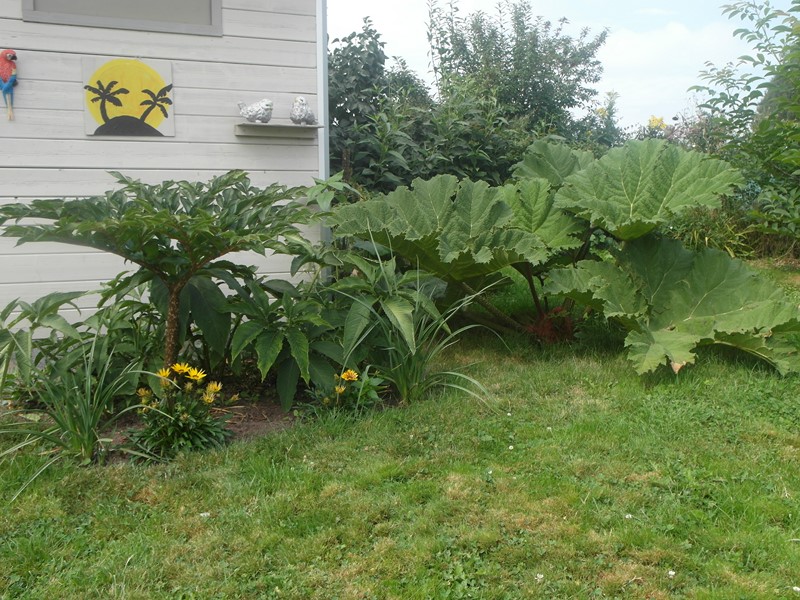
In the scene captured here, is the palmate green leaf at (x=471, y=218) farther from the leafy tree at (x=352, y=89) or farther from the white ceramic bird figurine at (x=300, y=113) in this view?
the leafy tree at (x=352, y=89)

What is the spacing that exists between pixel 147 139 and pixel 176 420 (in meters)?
2.05

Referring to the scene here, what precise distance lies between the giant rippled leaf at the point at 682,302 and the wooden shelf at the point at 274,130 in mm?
1875

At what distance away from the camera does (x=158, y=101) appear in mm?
4586

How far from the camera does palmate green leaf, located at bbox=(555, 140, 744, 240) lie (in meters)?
4.22

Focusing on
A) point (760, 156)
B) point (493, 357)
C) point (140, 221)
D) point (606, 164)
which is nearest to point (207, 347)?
point (140, 221)

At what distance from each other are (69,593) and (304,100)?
3.35m

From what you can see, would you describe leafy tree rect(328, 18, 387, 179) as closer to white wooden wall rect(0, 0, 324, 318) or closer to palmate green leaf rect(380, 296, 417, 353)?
white wooden wall rect(0, 0, 324, 318)

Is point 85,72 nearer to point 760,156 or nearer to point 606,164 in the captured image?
point 606,164

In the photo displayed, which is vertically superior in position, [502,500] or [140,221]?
[140,221]

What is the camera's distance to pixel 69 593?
2.36 meters

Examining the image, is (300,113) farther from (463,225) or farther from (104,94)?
(463,225)

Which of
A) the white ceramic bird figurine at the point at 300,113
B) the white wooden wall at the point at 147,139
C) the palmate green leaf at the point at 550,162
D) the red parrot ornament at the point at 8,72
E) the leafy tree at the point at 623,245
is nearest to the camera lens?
the leafy tree at the point at 623,245

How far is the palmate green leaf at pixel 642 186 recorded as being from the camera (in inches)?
166

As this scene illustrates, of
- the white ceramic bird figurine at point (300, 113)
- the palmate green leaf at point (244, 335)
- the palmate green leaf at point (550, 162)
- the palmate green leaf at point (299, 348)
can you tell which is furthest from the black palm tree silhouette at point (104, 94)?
the palmate green leaf at point (550, 162)
